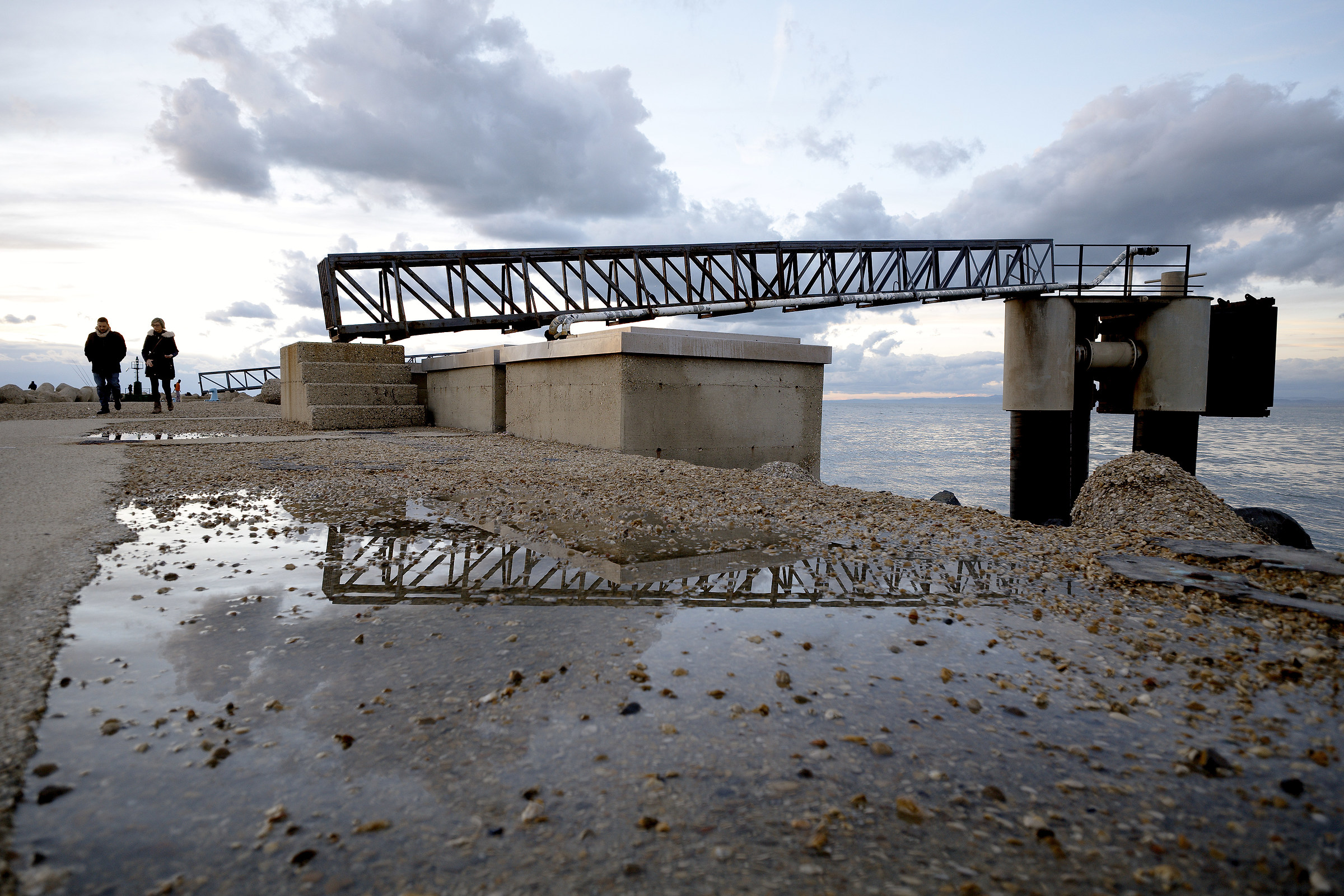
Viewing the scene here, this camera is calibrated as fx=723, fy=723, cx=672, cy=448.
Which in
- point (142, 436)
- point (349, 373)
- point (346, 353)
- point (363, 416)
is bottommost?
point (142, 436)

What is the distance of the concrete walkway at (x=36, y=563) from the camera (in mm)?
1977

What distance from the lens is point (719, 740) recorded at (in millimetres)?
2049

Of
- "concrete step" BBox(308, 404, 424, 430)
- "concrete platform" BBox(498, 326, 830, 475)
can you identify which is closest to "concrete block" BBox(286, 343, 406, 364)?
"concrete step" BBox(308, 404, 424, 430)

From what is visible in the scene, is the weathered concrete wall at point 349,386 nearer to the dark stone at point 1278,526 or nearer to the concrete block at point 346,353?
the concrete block at point 346,353

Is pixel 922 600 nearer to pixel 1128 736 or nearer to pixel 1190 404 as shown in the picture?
pixel 1128 736

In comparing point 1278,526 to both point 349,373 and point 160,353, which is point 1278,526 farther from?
point 160,353

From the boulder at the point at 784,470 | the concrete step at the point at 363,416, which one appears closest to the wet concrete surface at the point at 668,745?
the boulder at the point at 784,470

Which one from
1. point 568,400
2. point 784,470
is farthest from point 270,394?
point 784,470

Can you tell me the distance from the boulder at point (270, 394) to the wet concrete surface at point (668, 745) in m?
28.3

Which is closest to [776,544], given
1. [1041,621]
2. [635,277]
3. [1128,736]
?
[1041,621]

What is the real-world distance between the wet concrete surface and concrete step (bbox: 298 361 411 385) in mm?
11489

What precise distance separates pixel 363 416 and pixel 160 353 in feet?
18.3

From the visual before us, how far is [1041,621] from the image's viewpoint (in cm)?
309

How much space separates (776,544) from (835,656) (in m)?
1.74
